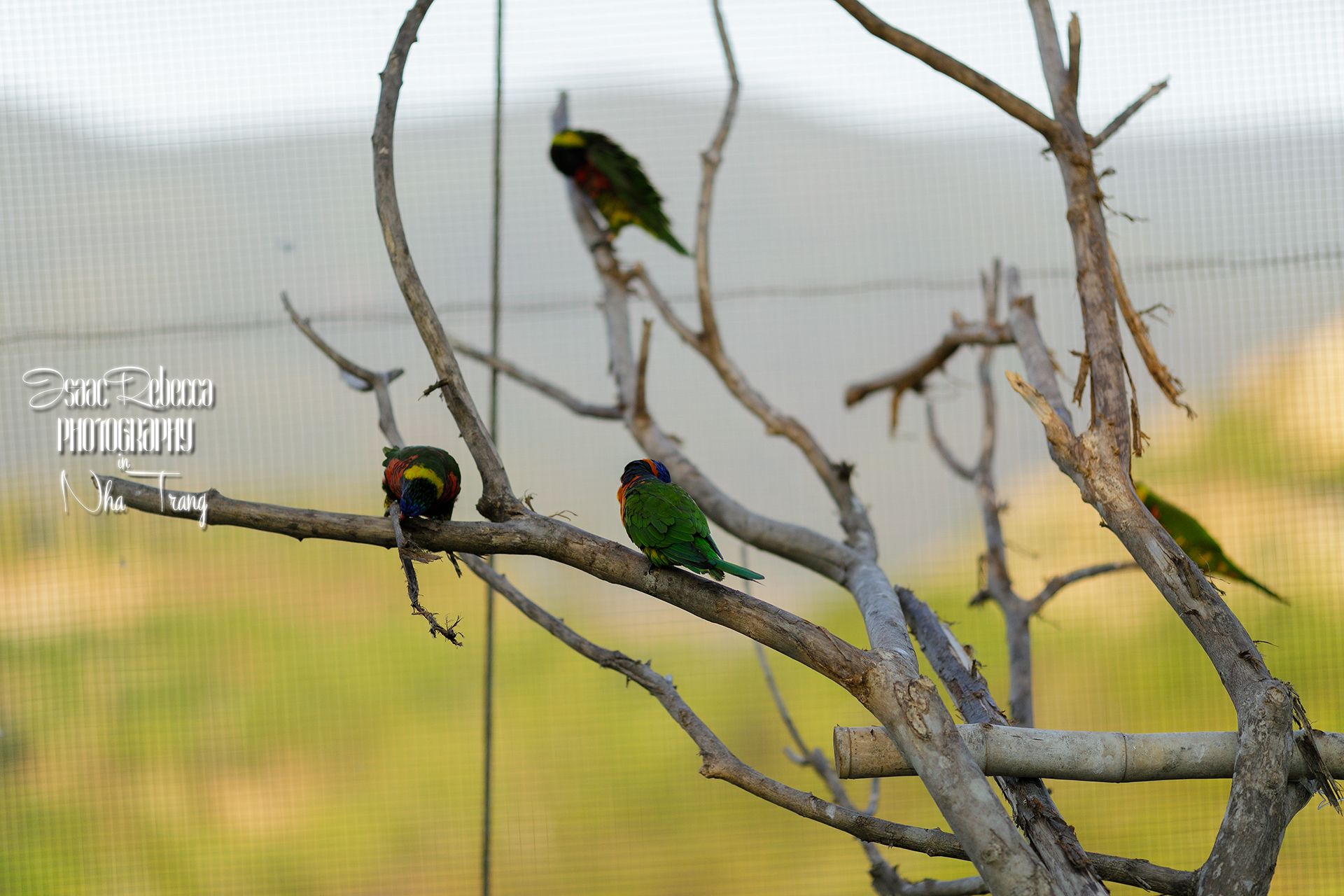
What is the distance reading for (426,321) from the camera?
1.18 meters

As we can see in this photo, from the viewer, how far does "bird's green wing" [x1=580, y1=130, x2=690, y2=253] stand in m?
2.26

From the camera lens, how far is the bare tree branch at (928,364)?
2.11 metres

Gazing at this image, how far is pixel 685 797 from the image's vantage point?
2627mm

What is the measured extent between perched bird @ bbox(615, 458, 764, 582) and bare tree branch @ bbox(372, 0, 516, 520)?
154 millimetres

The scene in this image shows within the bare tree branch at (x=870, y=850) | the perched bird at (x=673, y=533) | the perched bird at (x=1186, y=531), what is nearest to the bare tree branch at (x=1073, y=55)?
the perched bird at (x=1186, y=531)

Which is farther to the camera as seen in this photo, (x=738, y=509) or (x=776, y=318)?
(x=776, y=318)

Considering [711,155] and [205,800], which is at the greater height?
[711,155]

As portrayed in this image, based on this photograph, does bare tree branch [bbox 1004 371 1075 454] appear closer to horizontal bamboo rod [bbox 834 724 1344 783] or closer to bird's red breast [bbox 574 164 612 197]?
horizontal bamboo rod [bbox 834 724 1344 783]

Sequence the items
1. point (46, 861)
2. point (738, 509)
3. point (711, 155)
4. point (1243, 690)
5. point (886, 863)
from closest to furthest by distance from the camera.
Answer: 1. point (1243, 690)
2. point (886, 863)
3. point (738, 509)
4. point (711, 155)
5. point (46, 861)

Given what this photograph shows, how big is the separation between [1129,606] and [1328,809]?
75cm

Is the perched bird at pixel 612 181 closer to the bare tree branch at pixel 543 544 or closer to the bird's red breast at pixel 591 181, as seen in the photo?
the bird's red breast at pixel 591 181

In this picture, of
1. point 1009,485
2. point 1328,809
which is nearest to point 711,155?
point 1009,485

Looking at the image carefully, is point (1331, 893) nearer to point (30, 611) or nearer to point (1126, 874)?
point (1126, 874)

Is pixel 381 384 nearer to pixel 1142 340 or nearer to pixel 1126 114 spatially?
pixel 1142 340
